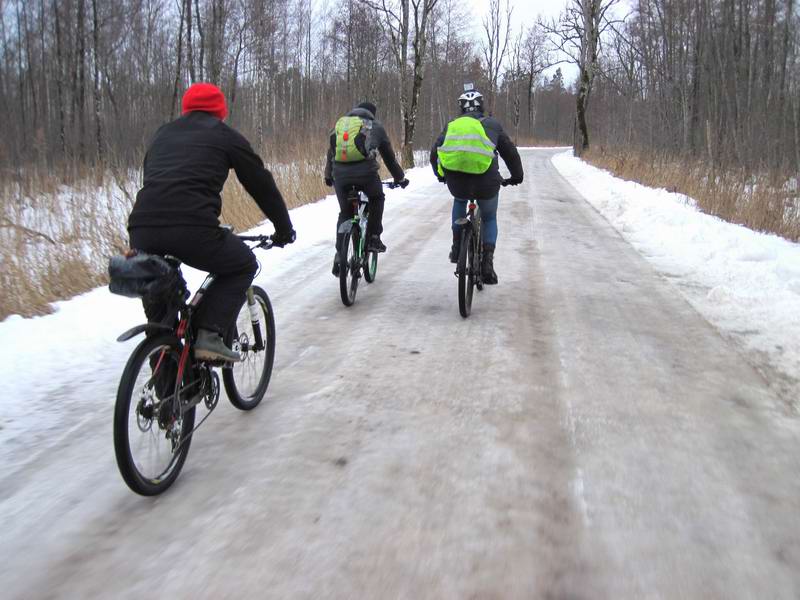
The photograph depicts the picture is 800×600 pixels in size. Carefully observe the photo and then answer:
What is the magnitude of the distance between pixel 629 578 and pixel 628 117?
25989 mm

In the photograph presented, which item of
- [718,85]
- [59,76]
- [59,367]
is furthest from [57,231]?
[59,76]

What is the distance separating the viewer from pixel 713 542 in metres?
2.65

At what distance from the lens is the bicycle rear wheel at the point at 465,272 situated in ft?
19.2

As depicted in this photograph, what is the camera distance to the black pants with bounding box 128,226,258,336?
312 centimetres

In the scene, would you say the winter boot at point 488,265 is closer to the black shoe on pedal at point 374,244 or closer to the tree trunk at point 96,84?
the black shoe on pedal at point 374,244

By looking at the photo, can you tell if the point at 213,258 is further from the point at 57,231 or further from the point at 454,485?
the point at 57,231

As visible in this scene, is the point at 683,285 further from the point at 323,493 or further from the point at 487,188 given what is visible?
the point at 323,493

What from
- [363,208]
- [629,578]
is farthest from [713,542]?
[363,208]

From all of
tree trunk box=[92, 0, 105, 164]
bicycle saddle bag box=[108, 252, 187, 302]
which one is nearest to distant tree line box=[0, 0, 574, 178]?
tree trunk box=[92, 0, 105, 164]

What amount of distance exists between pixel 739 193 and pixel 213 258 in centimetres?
1112

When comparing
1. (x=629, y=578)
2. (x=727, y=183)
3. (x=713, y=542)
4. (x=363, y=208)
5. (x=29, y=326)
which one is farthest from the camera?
(x=727, y=183)

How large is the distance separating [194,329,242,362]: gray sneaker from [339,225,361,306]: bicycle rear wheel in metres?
2.91

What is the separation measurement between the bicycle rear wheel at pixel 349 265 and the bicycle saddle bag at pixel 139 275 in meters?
3.27

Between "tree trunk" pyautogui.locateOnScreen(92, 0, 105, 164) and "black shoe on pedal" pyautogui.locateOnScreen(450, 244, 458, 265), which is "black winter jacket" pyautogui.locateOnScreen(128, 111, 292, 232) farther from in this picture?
"tree trunk" pyautogui.locateOnScreen(92, 0, 105, 164)
